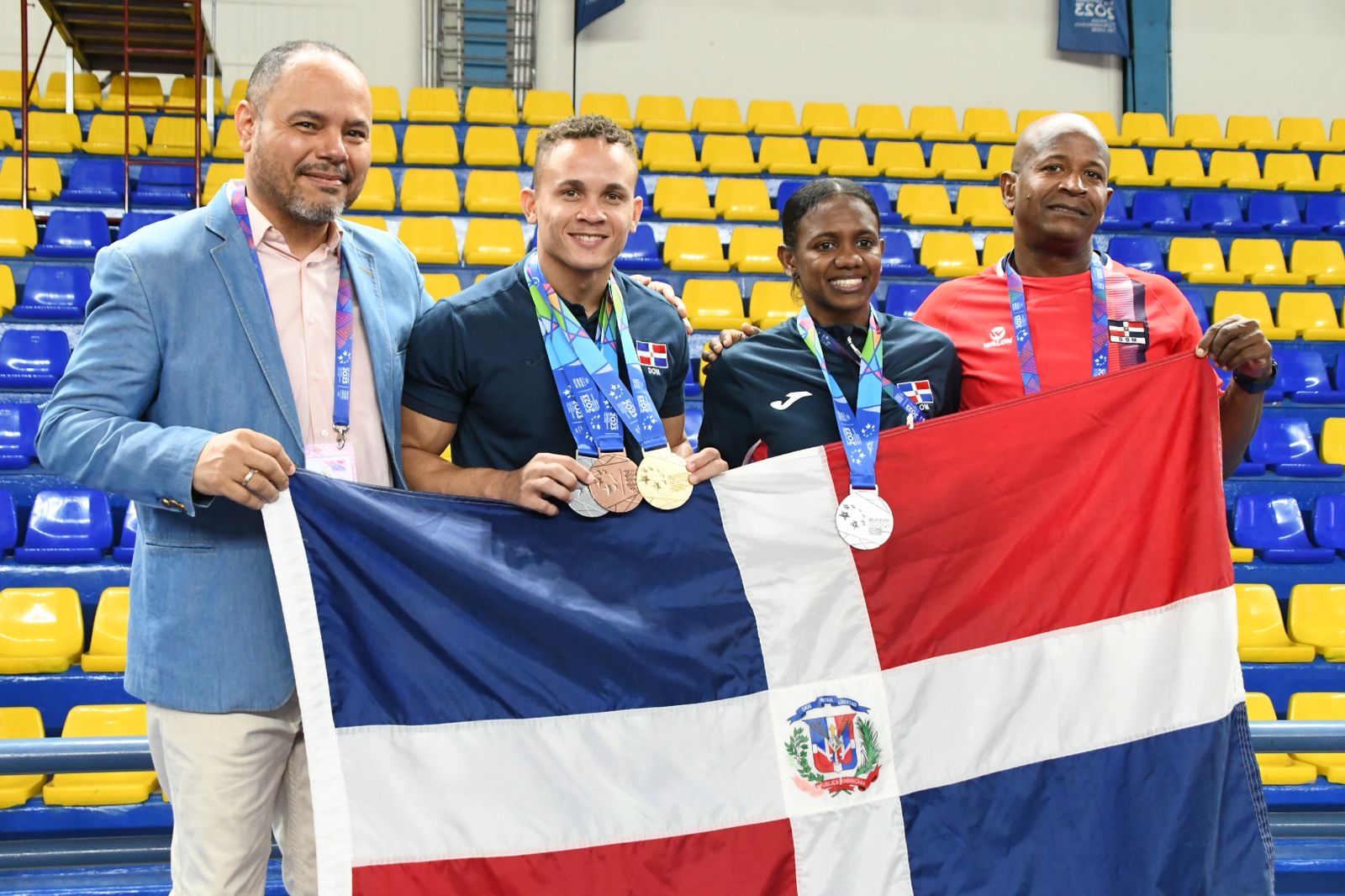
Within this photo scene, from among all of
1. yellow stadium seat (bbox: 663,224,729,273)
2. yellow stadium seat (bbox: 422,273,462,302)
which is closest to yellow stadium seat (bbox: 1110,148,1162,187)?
yellow stadium seat (bbox: 663,224,729,273)

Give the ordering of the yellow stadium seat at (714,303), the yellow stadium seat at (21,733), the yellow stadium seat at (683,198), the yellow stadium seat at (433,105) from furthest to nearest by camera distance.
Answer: the yellow stadium seat at (433,105) < the yellow stadium seat at (683,198) < the yellow stadium seat at (714,303) < the yellow stadium seat at (21,733)

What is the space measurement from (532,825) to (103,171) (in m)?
7.54

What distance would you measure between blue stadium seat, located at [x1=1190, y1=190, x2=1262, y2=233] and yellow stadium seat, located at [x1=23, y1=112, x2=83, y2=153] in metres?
8.15

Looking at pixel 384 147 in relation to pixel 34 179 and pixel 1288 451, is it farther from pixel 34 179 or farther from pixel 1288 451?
pixel 1288 451

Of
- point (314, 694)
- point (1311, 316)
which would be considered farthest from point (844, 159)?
point (314, 694)

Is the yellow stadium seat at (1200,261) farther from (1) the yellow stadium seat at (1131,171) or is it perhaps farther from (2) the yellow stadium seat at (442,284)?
(2) the yellow stadium seat at (442,284)

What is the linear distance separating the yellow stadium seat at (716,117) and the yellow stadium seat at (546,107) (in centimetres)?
103

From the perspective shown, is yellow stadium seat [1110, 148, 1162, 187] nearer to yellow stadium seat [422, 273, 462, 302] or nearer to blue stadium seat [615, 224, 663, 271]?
blue stadium seat [615, 224, 663, 271]

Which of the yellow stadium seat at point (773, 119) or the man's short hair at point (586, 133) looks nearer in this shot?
the man's short hair at point (586, 133)

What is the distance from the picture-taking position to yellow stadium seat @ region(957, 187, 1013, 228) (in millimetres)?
8539

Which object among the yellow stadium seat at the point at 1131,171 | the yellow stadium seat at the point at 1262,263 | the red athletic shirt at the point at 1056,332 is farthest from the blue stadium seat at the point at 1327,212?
the red athletic shirt at the point at 1056,332

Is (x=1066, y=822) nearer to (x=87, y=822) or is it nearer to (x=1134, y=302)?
(x=1134, y=302)

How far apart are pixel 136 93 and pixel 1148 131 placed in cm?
827

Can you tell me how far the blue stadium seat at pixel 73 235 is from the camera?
286 inches
